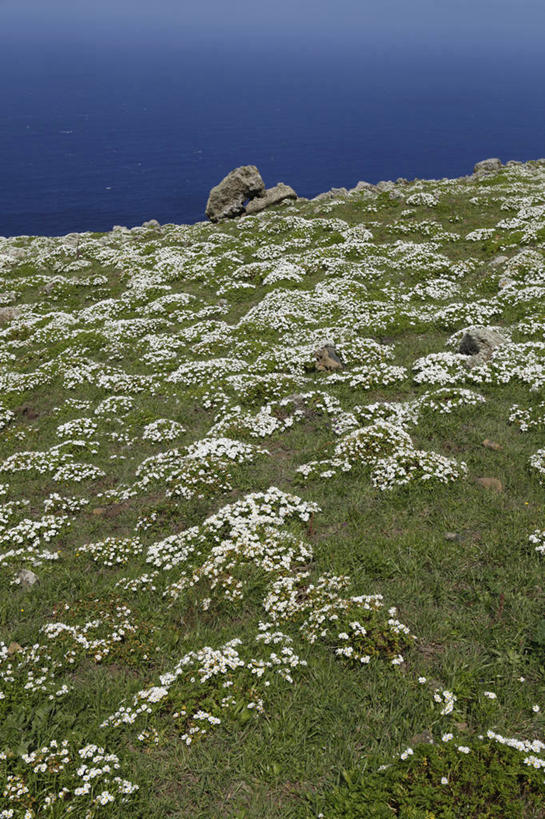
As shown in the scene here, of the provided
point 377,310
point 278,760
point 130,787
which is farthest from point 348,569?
point 377,310

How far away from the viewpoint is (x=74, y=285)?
35250mm

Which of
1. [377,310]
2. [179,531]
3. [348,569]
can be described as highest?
[377,310]

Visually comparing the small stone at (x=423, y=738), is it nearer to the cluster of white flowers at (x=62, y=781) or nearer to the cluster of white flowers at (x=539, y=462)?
the cluster of white flowers at (x=62, y=781)

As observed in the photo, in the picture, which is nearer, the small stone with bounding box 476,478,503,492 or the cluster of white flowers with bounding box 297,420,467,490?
the small stone with bounding box 476,478,503,492

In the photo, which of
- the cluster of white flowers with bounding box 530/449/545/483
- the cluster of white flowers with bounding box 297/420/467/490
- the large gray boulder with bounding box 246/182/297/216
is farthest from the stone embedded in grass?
the large gray boulder with bounding box 246/182/297/216

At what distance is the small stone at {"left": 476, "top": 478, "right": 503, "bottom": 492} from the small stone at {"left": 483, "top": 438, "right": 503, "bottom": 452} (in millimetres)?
1549

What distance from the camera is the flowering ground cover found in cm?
695

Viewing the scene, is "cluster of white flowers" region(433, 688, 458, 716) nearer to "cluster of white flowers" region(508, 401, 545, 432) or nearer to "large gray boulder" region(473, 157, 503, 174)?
"cluster of white flowers" region(508, 401, 545, 432)

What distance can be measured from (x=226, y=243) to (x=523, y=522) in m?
34.3

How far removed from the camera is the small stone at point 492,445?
1396cm

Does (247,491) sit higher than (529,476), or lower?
lower

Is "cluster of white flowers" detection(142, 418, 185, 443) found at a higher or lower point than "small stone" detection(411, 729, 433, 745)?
lower

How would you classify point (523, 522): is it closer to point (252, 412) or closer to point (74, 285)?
point (252, 412)

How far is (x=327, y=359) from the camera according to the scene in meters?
19.8
